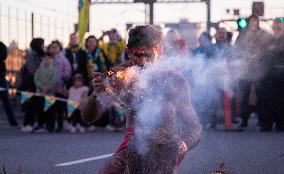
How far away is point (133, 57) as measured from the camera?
4.48 meters

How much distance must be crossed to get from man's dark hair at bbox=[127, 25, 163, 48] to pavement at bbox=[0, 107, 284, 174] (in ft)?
16.6

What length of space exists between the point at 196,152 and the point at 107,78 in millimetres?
7847

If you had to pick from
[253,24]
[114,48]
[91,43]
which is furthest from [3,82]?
[253,24]

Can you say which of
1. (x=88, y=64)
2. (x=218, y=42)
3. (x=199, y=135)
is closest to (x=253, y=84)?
(x=218, y=42)

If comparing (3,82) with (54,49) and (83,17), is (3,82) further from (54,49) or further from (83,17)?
(83,17)

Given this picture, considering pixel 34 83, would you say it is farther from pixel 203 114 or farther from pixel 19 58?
pixel 19 58

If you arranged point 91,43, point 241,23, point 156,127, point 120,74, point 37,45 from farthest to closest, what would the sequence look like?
point 241,23 < point 37,45 < point 91,43 < point 156,127 < point 120,74

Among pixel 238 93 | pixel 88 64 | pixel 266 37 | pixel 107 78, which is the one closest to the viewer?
pixel 107 78

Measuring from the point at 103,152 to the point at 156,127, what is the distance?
757 cm

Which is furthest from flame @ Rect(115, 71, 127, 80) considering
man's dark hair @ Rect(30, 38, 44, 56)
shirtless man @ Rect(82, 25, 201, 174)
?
man's dark hair @ Rect(30, 38, 44, 56)

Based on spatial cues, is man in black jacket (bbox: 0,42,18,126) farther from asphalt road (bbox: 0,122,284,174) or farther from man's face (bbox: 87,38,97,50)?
man's face (bbox: 87,38,97,50)

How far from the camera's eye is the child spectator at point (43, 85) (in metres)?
17.4

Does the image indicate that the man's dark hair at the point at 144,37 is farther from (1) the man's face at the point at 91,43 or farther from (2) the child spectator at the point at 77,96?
(2) the child spectator at the point at 77,96

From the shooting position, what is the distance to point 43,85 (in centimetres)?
1766
